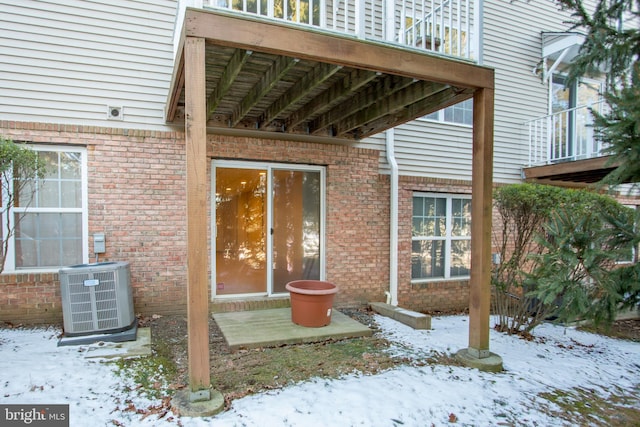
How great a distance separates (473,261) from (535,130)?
517 centimetres

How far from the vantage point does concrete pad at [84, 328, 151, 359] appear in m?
3.69

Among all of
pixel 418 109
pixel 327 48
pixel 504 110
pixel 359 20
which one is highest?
pixel 504 110

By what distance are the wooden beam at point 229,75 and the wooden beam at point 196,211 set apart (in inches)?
19.3

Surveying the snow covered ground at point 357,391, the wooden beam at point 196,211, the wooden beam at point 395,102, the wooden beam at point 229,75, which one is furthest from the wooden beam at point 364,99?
the snow covered ground at point 357,391

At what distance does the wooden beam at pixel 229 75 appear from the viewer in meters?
3.28

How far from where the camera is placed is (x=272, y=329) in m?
4.57

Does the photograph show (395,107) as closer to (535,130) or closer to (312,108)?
(312,108)

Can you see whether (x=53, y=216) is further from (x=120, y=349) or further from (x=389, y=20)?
(x=389, y=20)

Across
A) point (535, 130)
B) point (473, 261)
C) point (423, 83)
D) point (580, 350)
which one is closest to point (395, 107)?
point (423, 83)

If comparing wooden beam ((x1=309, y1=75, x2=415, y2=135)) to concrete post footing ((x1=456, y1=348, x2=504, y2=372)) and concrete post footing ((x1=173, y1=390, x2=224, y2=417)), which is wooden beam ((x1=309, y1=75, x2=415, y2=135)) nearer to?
concrete post footing ((x1=456, y1=348, x2=504, y2=372))

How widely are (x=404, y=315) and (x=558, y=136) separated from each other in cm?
549

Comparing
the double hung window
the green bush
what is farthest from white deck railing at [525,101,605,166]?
the green bush

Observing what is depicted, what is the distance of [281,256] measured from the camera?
5852 mm

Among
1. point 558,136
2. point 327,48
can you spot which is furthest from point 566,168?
point 327,48
